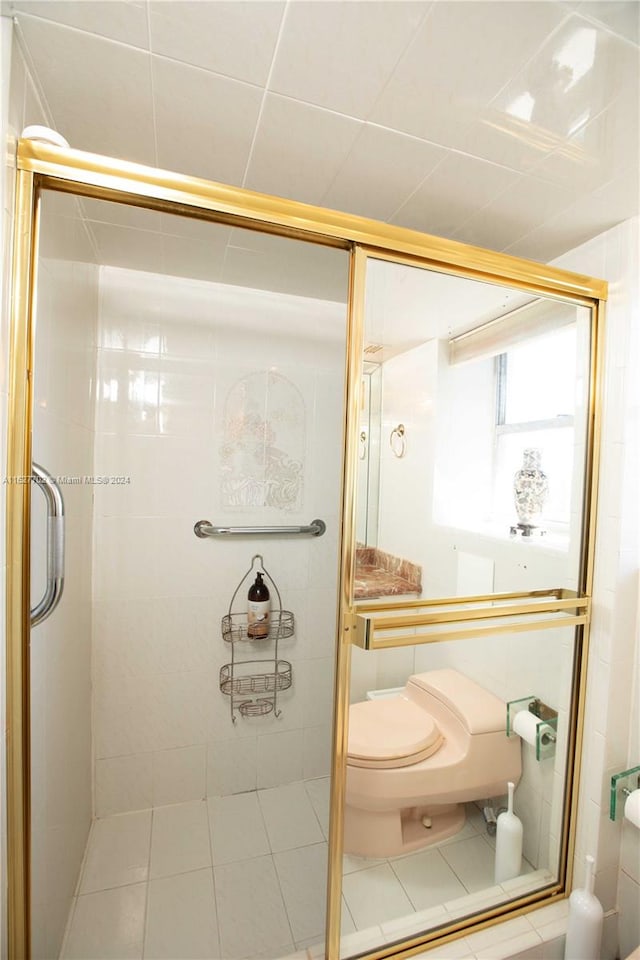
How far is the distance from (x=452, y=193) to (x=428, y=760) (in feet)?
5.14

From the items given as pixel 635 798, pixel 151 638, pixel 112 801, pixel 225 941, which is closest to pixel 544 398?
pixel 635 798

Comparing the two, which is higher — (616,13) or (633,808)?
(616,13)

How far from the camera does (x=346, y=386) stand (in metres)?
0.97

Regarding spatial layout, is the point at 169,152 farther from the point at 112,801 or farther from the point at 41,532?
the point at 112,801

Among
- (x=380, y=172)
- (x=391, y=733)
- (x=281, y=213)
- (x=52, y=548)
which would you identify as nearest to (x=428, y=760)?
(x=391, y=733)

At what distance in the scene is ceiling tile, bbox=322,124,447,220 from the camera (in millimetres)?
917

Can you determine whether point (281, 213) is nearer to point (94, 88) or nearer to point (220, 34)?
point (220, 34)

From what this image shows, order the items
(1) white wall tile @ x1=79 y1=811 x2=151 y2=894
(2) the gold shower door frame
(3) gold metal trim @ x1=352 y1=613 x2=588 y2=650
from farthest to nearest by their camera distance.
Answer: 1. (1) white wall tile @ x1=79 y1=811 x2=151 y2=894
2. (3) gold metal trim @ x1=352 y1=613 x2=588 y2=650
3. (2) the gold shower door frame

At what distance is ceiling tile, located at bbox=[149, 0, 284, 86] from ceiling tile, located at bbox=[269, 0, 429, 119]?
0.03m

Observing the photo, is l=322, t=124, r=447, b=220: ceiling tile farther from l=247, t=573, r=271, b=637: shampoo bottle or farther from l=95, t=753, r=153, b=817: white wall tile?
l=95, t=753, r=153, b=817: white wall tile

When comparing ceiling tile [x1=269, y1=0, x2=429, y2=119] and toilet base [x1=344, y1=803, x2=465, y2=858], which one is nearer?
ceiling tile [x1=269, y1=0, x2=429, y2=119]

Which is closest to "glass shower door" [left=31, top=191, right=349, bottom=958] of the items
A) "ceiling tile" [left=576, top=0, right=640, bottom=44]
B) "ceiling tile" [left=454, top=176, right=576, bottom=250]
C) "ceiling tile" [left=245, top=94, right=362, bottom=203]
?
"ceiling tile" [left=245, top=94, right=362, bottom=203]

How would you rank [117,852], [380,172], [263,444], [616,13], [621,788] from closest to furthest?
1. [616,13]
2. [380,172]
3. [621,788]
4. [117,852]
5. [263,444]

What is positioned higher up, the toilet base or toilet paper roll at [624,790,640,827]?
toilet paper roll at [624,790,640,827]
